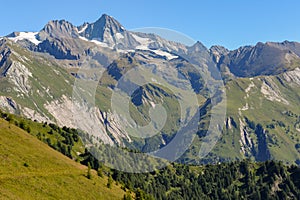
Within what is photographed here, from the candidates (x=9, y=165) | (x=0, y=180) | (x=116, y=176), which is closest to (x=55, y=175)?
(x=9, y=165)

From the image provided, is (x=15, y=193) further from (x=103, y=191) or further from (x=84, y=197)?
(x=103, y=191)

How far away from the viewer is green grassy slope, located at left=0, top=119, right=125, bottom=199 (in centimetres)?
8369

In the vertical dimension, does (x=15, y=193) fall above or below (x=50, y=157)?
below

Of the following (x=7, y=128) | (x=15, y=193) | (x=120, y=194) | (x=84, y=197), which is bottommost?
(x=15, y=193)

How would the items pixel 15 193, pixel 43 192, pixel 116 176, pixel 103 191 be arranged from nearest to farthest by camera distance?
pixel 15 193, pixel 43 192, pixel 103 191, pixel 116 176

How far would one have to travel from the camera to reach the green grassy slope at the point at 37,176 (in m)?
83.7

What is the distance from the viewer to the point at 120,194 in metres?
128

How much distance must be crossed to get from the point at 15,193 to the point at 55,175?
2695 centimetres

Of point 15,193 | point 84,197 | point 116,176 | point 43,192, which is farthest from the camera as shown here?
point 116,176

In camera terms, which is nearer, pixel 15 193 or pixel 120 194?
pixel 15 193

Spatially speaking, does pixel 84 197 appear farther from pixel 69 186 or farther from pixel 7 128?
pixel 7 128

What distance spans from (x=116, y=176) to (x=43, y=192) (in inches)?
4273

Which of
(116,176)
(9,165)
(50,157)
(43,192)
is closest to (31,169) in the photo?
(9,165)

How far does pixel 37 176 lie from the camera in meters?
94.9
